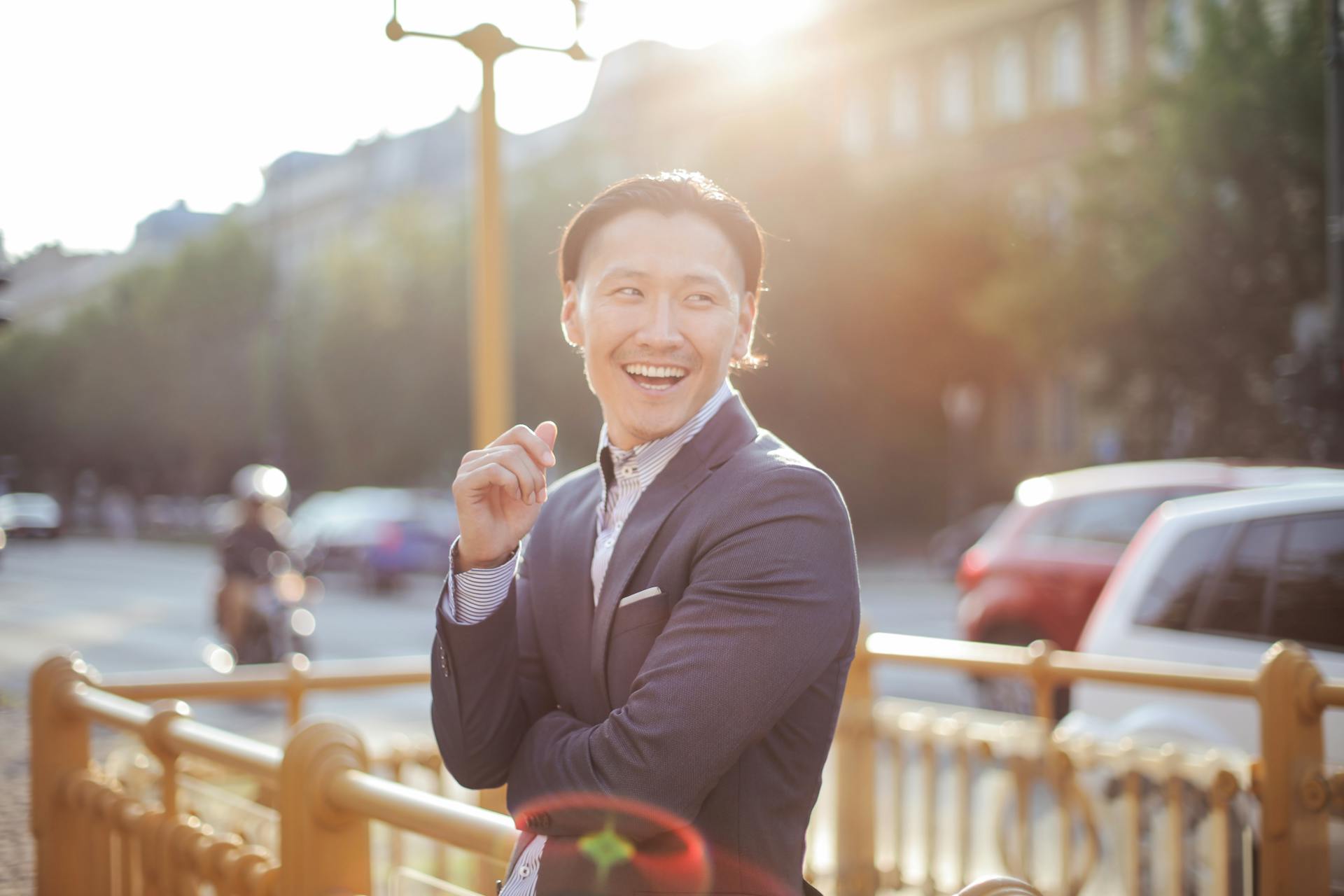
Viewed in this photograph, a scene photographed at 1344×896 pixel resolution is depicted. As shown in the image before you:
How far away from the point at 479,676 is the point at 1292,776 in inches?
101

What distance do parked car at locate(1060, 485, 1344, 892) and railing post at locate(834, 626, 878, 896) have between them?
909 millimetres

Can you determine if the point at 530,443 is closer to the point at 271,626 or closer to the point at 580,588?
the point at 580,588

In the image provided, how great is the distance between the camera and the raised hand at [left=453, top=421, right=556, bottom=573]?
1943 millimetres

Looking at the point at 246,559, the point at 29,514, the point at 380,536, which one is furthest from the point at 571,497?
the point at 29,514

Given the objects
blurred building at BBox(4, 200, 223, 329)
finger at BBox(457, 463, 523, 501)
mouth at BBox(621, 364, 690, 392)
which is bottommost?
finger at BBox(457, 463, 523, 501)

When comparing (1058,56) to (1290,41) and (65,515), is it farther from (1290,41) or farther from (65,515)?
(65,515)

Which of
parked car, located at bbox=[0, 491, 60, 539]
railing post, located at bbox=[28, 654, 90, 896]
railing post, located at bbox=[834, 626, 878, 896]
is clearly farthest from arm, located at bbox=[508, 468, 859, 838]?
parked car, located at bbox=[0, 491, 60, 539]

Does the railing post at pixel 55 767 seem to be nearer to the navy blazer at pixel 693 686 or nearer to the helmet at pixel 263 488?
the navy blazer at pixel 693 686

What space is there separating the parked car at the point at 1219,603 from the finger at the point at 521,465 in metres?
4.03

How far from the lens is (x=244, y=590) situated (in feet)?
39.7

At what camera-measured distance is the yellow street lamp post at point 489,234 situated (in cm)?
491

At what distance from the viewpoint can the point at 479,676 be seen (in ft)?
6.75

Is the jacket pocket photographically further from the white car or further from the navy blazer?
the white car

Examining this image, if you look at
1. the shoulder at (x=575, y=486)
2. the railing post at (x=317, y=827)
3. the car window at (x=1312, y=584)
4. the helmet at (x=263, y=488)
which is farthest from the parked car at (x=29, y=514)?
the shoulder at (x=575, y=486)
